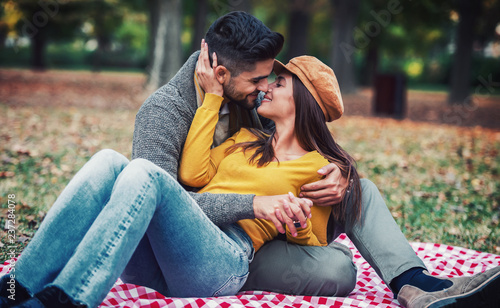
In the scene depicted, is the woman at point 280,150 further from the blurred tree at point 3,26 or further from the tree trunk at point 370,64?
the tree trunk at point 370,64

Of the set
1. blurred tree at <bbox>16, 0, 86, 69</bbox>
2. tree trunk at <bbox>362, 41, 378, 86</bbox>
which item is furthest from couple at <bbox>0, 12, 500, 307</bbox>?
tree trunk at <bbox>362, 41, 378, 86</bbox>

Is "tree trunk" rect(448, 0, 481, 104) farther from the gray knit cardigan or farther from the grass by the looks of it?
the gray knit cardigan

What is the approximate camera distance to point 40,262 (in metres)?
2.17

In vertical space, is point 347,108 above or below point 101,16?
below

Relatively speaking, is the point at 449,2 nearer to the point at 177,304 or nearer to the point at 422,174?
the point at 422,174

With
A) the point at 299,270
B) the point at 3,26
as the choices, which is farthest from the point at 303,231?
the point at 3,26

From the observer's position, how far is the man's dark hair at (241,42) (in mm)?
3031

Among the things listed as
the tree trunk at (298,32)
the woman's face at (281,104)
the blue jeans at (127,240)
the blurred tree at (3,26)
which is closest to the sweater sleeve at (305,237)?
the blue jeans at (127,240)

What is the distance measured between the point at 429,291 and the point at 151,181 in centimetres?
144

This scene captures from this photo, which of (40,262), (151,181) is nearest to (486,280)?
(151,181)

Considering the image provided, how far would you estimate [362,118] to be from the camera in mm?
13727

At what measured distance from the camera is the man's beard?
3057mm

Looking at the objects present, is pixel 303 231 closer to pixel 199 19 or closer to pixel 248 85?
pixel 248 85

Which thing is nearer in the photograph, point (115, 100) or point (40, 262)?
point (40, 262)
